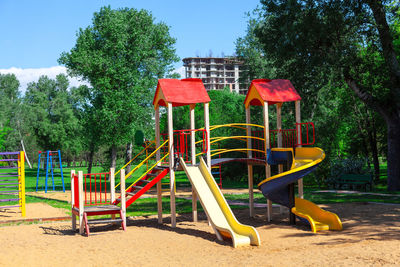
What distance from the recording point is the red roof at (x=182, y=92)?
12086mm

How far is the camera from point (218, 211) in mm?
10469

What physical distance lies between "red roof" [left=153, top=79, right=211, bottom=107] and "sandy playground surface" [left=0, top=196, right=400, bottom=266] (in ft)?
12.1

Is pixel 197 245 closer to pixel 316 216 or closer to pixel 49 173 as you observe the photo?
pixel 316 216

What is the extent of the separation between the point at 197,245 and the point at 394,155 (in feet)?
42.8

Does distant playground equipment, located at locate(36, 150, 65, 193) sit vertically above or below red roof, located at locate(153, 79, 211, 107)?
below

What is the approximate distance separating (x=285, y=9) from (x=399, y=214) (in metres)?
9.10

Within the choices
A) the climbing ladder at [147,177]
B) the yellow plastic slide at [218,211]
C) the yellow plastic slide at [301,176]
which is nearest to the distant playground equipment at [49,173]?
the climbing ladder at [147,177]

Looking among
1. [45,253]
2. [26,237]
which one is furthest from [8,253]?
[26,237]

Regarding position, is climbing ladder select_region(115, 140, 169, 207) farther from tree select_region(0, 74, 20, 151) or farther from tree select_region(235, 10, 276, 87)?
tree select_region(0, 74, 20, 151)

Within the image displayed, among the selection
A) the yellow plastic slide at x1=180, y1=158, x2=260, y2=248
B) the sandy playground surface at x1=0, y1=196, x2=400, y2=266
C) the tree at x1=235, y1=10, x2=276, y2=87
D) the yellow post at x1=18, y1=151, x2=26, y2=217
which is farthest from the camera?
the tree at x1=235, y1=10, x2=276, y2=87

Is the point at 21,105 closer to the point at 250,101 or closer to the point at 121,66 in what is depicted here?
the point at 121,66

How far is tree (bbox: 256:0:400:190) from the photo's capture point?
1616 centimetres

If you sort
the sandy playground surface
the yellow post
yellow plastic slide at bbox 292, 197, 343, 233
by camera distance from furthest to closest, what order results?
the yellow post, yellow plastic slide at bbox 292, 197, 343, 233, the sandy playground surface

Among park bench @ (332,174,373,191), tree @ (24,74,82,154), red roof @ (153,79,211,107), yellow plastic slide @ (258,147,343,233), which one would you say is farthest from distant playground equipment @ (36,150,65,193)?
park bench @ (332,174,373,191)
